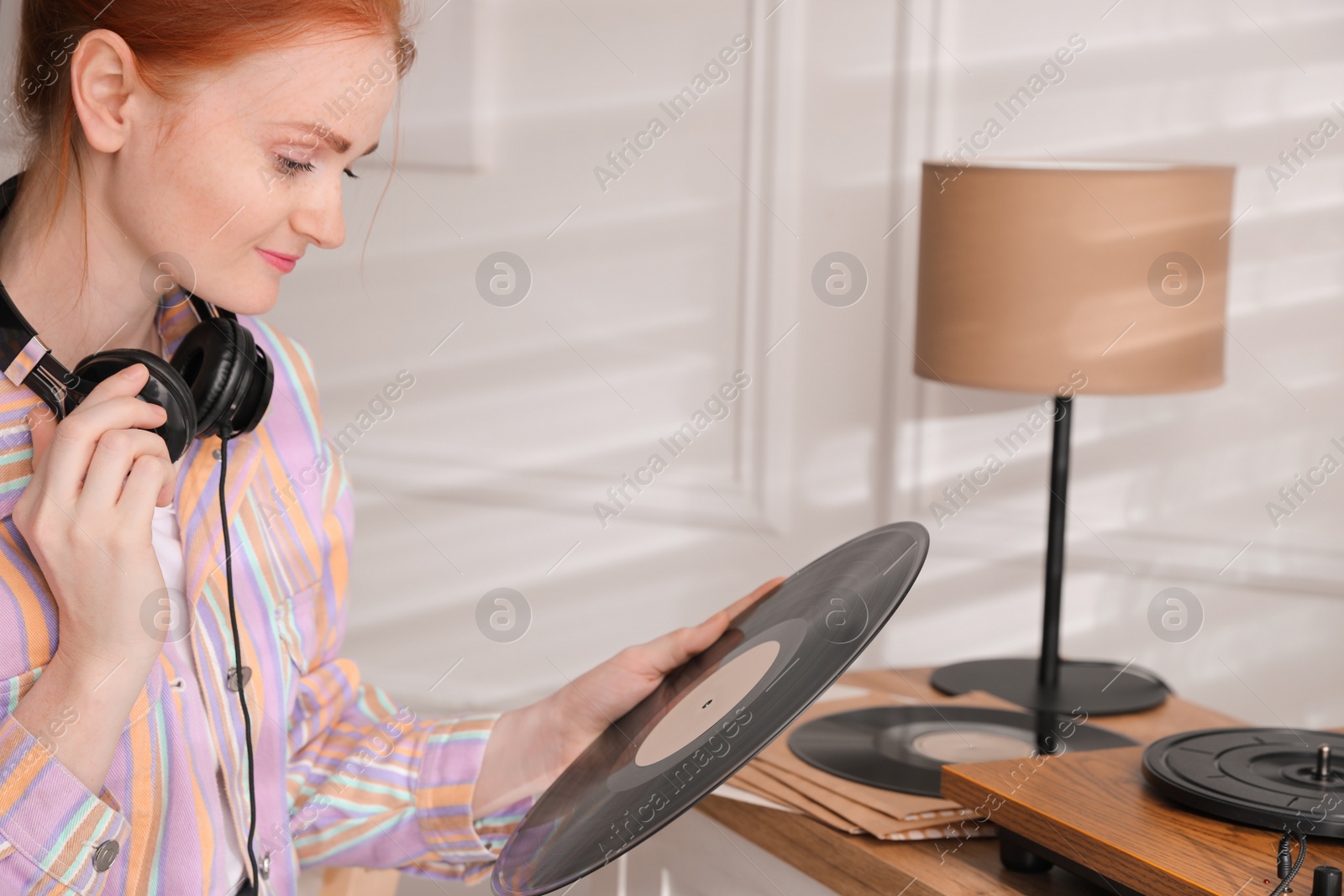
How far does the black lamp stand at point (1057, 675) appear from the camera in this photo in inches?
58.4

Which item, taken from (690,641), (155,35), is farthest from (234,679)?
(155,35)

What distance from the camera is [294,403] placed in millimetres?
1164

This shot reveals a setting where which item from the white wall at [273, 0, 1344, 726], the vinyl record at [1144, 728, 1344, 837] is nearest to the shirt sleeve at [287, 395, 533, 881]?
the vinyl record at [1144, 728, 1344, 837]

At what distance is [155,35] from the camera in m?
0.89

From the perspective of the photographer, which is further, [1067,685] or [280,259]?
[1067,685]

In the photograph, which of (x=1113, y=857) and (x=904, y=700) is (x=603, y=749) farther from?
(x=904, y=700)

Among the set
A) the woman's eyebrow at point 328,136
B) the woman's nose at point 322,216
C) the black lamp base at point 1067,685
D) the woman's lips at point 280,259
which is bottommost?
the black lamp base at point 1067,685

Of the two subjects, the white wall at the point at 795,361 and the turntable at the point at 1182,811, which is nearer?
the turntable at the point at 1182,811

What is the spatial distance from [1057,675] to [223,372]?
108 centimetres

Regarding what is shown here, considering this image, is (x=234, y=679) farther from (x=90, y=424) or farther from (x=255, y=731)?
(x=90, y=424)

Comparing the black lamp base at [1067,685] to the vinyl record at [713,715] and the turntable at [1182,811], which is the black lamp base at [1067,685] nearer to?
the turntable at [1182,811]

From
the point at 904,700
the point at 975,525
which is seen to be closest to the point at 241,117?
the point at 904,700

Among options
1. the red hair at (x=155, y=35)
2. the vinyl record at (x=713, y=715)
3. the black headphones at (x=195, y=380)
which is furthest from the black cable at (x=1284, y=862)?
the red hair at (x=155, y=35)

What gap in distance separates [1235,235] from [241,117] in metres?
1.38
